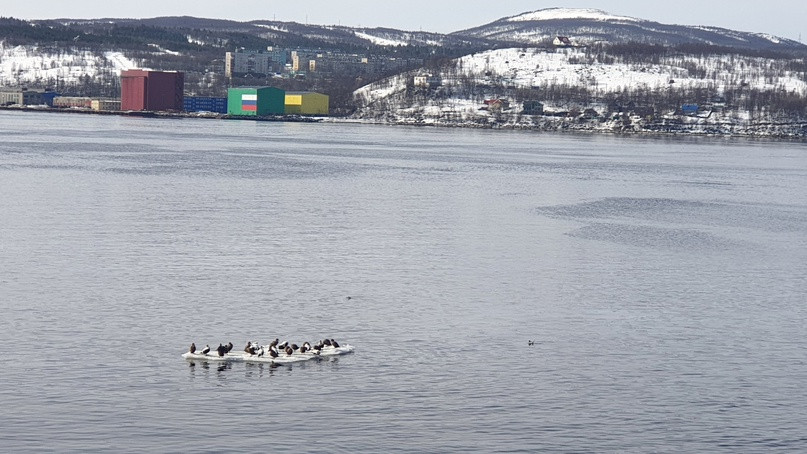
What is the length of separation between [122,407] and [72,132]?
71173mm

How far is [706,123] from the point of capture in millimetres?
120625

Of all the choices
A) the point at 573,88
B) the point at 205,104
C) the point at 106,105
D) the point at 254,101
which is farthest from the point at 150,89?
the point at 573,88

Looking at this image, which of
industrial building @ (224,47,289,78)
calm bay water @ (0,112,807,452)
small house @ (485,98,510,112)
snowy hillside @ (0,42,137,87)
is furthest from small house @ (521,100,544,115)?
calm bay water @ (0,112,807,452)

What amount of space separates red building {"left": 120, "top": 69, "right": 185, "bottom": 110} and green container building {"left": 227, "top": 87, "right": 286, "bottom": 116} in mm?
6052

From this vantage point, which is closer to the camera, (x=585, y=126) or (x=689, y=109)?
(x=585, y=126)

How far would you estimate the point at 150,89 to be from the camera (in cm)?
12850

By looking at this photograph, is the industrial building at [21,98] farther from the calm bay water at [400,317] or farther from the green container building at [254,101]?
the calm bay water at [400,317]

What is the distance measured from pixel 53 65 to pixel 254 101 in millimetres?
57232

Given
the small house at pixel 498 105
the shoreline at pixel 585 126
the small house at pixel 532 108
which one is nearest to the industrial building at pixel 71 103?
the shoreline at pixel 585 126

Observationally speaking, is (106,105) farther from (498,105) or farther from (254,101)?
(498,105)

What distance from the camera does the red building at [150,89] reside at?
418 ft

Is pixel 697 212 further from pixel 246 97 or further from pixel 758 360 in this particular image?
pixel 246 97

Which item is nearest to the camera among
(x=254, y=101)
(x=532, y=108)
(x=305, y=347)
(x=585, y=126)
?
(x=305, y=347)

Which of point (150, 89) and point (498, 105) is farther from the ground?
point (150, 89)
